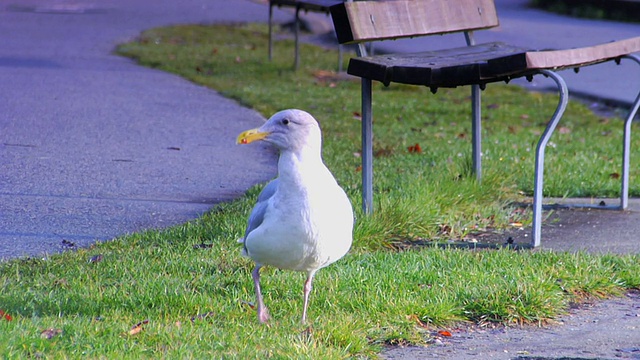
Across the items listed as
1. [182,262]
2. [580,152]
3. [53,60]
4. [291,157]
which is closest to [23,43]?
[53,60]

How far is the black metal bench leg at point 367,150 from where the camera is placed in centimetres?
523

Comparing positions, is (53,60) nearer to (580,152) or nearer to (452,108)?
(452,108)

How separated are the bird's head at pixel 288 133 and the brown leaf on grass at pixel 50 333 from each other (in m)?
0.95

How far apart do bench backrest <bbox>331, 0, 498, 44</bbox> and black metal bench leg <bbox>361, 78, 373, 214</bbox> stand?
0.33 meters

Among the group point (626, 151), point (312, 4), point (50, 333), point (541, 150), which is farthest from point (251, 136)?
point (312, 4)

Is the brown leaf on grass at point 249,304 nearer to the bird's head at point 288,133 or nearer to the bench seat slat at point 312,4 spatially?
the bird's head at point 288,133

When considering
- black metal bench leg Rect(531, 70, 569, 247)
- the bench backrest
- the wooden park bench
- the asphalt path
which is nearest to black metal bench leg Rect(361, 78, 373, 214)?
the wooden park bench

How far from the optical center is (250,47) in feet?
50.0

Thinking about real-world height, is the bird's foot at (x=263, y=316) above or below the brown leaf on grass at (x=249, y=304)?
above

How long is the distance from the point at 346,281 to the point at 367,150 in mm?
1160

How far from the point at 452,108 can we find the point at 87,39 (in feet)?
24.8

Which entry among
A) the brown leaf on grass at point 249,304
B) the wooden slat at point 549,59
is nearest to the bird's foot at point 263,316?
the brown leaf on grass at point 249,304

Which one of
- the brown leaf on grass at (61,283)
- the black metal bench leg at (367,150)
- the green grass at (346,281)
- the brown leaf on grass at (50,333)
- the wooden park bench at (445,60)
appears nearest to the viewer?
the brown leaf on grass at (50,333)

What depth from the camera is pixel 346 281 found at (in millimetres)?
4289
